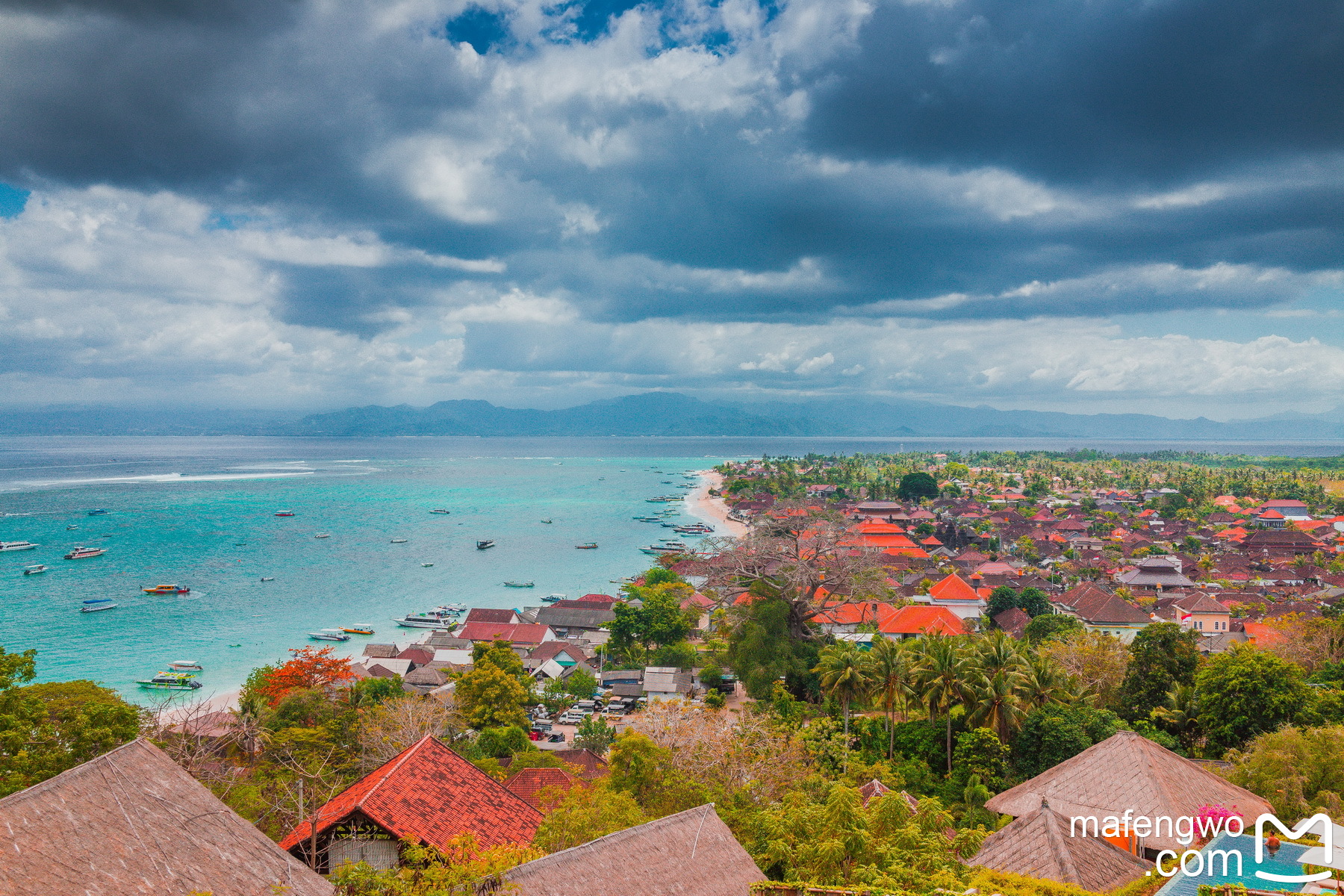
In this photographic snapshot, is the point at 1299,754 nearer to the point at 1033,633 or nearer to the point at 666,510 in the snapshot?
the point at 1033,633

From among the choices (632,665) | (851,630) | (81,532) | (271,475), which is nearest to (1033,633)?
(851,630)

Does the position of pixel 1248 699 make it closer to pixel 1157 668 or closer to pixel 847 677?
pixel 1157 668

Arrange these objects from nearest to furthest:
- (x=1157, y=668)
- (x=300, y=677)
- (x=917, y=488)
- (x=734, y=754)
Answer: (x=734, y=754)
(x=1157, y=668)
(x=300, y=677)
(x=917, y=488)

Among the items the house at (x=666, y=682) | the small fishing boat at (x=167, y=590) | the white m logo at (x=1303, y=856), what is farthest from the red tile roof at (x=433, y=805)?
the small fishing boat at (x=167, y=590)

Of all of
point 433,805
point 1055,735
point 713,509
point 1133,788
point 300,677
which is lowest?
point 713,509

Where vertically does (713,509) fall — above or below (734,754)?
below

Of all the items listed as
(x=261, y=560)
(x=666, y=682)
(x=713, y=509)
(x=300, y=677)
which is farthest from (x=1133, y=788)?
(x=713, y=509)
